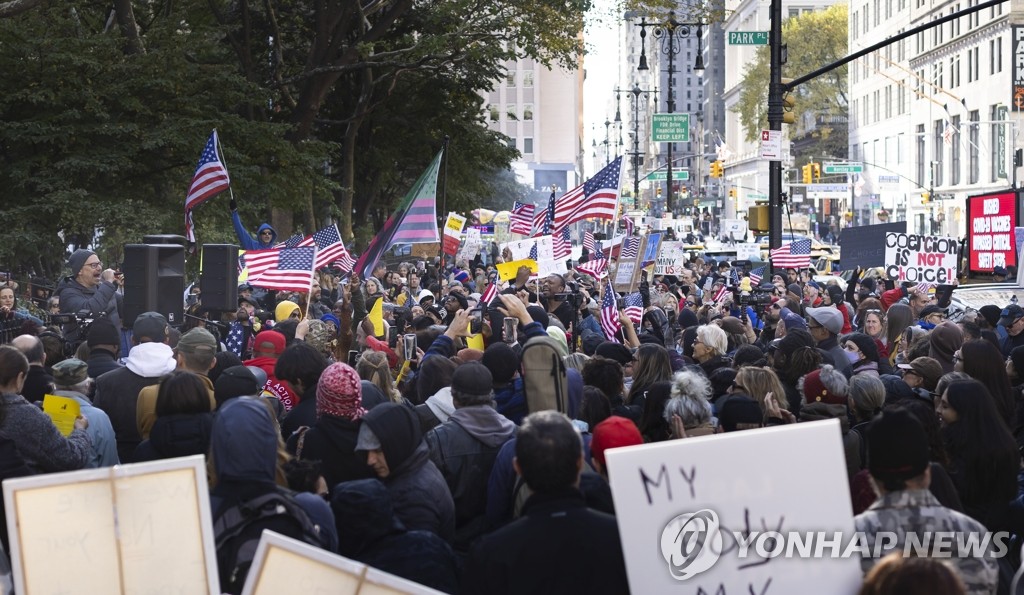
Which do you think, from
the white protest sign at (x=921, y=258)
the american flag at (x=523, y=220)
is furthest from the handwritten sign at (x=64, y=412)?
the american flag at (x=523, y=220)

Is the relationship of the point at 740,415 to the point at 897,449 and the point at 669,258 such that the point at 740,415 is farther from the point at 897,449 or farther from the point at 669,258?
the point at 669,258

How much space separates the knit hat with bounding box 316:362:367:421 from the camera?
5930 mm

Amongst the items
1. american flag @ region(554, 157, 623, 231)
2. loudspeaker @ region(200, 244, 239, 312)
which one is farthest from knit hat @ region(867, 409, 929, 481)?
american flag @ region(554, 157, 623, 231)

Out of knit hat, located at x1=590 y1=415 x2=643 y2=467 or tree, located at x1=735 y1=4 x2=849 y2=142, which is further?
tree, located at x1=735 y1=4 x2=849 y2=142

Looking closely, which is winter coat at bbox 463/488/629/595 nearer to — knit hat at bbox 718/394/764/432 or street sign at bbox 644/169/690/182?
knit hat at bbox 718/394/764/432

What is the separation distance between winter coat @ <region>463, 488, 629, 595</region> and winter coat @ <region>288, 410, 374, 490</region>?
1.87 m

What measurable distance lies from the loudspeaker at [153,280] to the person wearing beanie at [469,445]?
5.77 m

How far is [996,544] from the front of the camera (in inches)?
217

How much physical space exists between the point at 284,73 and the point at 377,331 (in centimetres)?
1973

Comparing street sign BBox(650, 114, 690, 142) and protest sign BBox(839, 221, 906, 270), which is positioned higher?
street sign BBox(650, 114, 690, 142)

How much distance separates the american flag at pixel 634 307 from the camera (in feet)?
50.9

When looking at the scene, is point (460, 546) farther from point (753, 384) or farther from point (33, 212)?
point (33, 212)

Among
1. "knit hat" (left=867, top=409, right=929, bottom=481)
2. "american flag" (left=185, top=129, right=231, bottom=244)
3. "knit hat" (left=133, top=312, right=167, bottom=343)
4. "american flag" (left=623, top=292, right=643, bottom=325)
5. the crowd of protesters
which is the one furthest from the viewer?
"american flag" (left=185, top=129, right=231, bottom=244)

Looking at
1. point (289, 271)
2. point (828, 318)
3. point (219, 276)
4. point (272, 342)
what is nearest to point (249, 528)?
point (272, 342)
